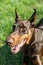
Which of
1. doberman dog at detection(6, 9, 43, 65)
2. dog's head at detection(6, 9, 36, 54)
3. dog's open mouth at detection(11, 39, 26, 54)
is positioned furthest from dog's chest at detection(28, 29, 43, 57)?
dog's open mouth at detection(11, 39, 26, 54)

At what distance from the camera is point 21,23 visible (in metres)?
5.40

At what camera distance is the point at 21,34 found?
531 cm

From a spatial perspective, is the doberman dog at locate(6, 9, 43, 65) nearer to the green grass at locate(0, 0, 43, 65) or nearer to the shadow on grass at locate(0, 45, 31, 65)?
the shadow on grass at locate(0, 45, 31, 65)

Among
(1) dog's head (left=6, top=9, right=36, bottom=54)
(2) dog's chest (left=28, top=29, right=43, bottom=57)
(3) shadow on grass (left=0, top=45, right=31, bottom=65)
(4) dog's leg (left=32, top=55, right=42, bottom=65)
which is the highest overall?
(1) dog's head (left=6, top=9, right=36, bottom=54)

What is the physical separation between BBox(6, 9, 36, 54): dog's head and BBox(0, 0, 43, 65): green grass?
38.8 inches

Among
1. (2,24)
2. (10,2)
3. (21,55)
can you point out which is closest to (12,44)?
(21,55)

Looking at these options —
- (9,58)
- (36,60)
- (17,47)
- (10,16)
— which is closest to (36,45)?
(36,60)

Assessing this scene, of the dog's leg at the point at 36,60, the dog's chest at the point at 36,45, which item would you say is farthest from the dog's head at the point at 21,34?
the dog's leg at the point at 36,60

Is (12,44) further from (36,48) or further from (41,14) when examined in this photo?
(41,14)

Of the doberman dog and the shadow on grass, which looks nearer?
the doberman dog

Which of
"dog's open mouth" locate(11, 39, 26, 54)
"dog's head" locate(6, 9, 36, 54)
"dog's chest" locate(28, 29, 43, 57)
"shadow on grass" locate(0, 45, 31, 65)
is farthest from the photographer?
"shadow on grass" locate(0, 45, 31, 65)

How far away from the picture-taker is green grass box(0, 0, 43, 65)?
6.42 metres

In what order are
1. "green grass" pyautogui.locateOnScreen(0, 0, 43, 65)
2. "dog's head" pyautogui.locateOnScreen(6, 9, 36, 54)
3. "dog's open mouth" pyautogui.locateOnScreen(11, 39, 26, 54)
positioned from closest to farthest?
"dog's head" pyautogui.locateOnScreen(6, 9, 36, 54)
"dog's open mouth" pyautogui.locateOnScreen(11, 39, 26, 54)
"green grass" pyautogui.locateOnScreen(0, 0, 43, 65)

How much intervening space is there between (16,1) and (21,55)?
2.50 meters
